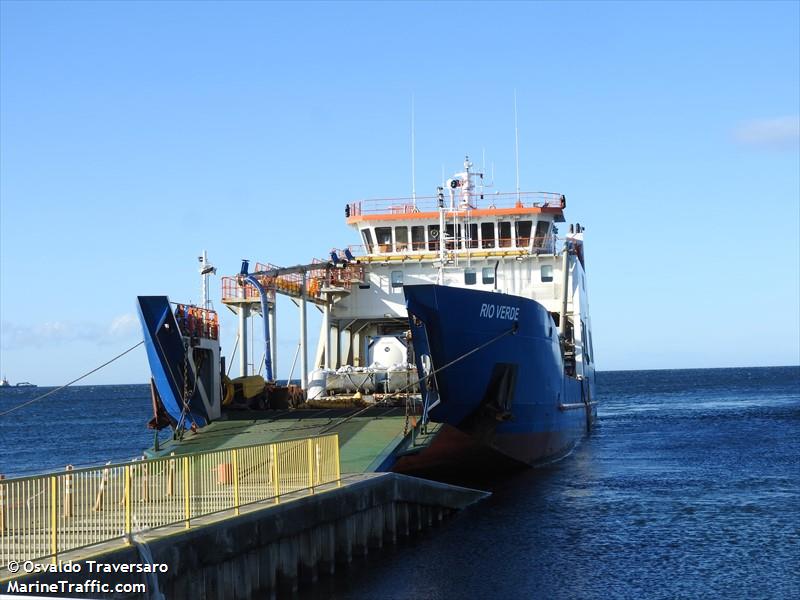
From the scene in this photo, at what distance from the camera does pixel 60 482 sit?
1216 centimetres

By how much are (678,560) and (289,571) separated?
6.61 m

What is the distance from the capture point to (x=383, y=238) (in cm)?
Result: 3203

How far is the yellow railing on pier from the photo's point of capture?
10102 mm

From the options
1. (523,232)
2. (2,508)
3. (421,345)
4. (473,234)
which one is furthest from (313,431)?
(523,232)

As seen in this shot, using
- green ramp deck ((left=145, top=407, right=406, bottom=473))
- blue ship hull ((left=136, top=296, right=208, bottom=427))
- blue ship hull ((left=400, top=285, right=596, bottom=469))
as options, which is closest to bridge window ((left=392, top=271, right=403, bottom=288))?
blue ship hull ((left=400, top=285, right=596, bottom=469))

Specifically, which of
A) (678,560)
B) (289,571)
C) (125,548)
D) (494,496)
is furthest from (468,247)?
(125,548)

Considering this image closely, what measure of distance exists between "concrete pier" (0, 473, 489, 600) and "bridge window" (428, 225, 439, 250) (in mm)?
13359

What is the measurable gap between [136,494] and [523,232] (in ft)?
70.1

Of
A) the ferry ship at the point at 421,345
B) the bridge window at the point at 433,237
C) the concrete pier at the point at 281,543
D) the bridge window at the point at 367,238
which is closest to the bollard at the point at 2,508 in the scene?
the concrete pier at the point at 281,543

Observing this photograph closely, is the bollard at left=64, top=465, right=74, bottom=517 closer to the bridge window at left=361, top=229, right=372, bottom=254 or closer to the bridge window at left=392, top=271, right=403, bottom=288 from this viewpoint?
the bridge window at left=392, top=271, right=403, bottom=288

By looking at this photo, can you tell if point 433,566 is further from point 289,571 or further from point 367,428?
point 367,428

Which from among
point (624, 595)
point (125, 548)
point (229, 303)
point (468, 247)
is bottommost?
point (624, 595)

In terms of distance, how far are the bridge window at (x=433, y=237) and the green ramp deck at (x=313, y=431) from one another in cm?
892

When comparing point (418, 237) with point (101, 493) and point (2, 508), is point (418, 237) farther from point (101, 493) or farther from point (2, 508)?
point (2, 508)
